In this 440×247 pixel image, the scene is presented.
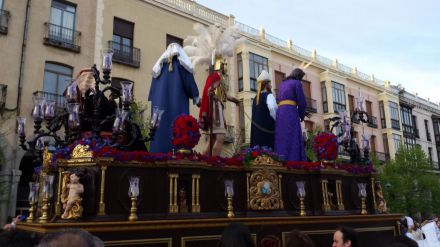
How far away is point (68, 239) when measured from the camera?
6.66 ft

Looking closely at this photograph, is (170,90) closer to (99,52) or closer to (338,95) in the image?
(99,52)

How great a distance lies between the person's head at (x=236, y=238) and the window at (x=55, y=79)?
15.2 metres

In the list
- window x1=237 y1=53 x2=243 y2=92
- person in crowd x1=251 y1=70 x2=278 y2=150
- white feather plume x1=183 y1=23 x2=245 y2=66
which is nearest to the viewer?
white feather plume x1=183 y1=23 x2=245 y2=66

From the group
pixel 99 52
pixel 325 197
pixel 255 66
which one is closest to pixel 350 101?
pixel 255 66

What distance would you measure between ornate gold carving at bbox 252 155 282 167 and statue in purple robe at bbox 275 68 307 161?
99cm

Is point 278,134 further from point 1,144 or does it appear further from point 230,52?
point 1,144

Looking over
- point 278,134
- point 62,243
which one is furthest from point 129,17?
point 62,243

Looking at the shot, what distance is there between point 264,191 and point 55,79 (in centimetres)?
1403

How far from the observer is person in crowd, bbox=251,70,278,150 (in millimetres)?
7973

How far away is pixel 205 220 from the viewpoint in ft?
17.1

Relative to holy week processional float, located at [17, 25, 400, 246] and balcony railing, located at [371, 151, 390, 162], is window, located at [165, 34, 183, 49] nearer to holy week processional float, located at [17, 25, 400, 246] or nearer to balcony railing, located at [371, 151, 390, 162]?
holy week processional float, located at [17, 25, 400, 246]

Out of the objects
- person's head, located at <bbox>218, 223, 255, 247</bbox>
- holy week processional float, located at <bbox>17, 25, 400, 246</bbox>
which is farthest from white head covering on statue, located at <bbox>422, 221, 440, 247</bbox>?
person's head, located at <bbox>218, 223, 255, 247</bbox>

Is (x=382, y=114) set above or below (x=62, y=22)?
below

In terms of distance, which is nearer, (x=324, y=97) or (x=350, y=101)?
(x=324, y=97)
